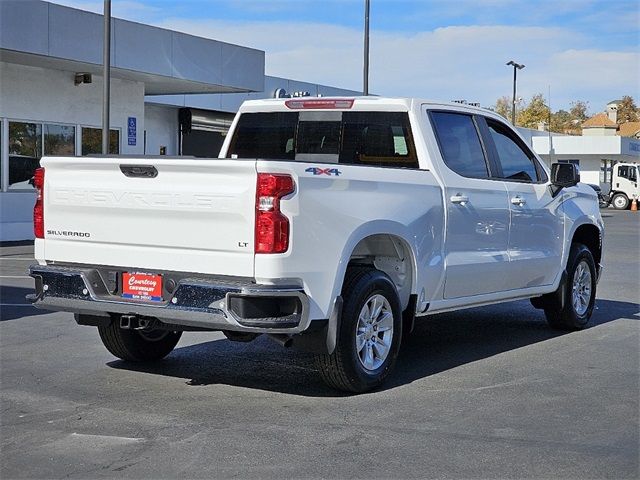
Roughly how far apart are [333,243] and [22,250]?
13613 millimetres

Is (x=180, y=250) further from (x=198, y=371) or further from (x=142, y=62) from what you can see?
(x=142, y=62)

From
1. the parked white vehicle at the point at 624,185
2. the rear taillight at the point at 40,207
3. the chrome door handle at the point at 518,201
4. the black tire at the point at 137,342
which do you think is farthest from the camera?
the parked white vehicle at the point at 624,185

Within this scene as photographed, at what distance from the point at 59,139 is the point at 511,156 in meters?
15.7

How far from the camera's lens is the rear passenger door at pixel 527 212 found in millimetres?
Answer: 8727

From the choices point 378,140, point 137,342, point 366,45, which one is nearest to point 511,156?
point 378,140

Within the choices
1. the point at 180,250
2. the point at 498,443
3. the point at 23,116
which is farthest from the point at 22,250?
the point at 498,443

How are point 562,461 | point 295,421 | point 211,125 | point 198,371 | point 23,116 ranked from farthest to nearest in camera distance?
point 211,125 < point 23,116 < point 198,371 < point 295,421 < point 562,461

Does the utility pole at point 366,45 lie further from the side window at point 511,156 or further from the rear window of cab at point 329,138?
the rear window of cab at point 329,138

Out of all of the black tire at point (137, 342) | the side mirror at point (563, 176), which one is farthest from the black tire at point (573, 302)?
the black tire at point (137, 342)

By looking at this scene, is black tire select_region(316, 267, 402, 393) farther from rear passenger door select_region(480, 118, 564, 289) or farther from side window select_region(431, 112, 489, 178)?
rear passenger door select_region(480, 118, 564, 289)

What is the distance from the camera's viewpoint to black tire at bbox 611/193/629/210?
52.8 metres

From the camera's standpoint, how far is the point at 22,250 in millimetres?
18719

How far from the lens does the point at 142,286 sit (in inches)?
255

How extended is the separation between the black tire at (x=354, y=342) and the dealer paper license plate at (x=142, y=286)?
1.22 m
